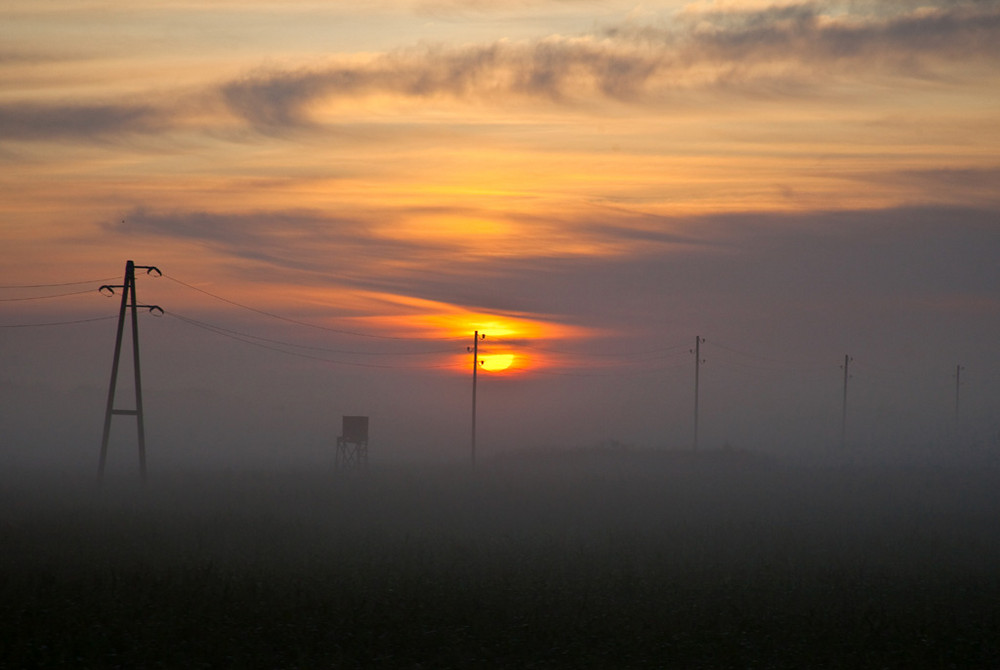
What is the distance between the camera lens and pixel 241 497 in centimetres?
4412

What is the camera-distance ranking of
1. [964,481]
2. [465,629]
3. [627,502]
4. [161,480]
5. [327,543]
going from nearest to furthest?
[465,629], [327,543], [627,502], [161,480], [964,481]

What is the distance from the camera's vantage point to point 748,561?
25344 mm

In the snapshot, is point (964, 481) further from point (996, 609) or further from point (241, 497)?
point (996, 609)

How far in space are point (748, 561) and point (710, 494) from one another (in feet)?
97.0

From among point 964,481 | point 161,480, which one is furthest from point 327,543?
point 964,481

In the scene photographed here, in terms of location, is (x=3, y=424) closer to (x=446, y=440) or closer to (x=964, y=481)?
(x=446, y=440)

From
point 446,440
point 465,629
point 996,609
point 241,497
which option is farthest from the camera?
point 446,440

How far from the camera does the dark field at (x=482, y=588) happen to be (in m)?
14.1

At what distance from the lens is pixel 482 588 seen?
18062mm

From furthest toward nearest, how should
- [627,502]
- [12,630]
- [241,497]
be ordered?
[627,502] → [241,497] → [12,630]

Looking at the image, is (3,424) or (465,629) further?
(3,424)

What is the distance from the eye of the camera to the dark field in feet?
46.3

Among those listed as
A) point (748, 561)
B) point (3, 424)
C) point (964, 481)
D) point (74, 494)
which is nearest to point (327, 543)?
point (748, 561)

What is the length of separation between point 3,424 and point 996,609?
15347 cm
